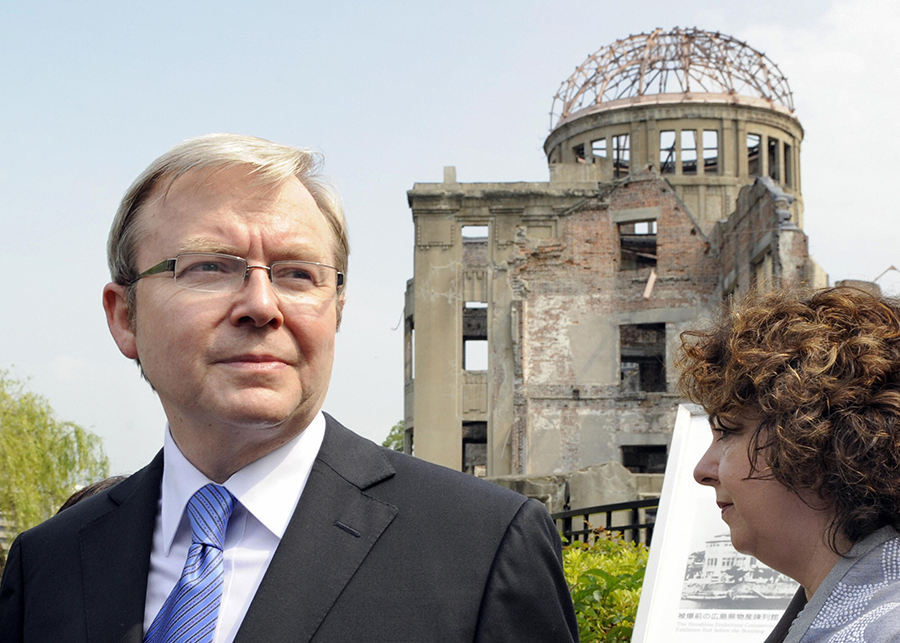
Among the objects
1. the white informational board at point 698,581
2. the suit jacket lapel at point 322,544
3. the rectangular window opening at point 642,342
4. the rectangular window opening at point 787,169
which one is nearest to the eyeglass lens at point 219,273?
the suit jacket lapel at point 322,544

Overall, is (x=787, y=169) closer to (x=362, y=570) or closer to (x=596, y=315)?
(x=596, y=315)

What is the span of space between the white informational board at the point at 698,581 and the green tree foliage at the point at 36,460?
1756cm

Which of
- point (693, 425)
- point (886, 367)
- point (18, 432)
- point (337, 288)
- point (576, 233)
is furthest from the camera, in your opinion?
point (576, 233)

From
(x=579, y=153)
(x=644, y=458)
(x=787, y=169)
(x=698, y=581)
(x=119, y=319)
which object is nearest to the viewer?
(x=119, y=319)

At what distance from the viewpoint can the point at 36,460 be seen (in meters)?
19.4

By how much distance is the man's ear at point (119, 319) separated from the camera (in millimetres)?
2342

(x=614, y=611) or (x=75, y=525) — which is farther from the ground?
(x=75, y=525)

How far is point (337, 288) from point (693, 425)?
2.48 m

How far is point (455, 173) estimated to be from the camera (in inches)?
1072

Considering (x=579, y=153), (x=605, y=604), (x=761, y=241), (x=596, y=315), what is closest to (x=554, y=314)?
(x=596, y=315)

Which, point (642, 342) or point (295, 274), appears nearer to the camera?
point (295, 274)

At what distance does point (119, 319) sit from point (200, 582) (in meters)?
0.77

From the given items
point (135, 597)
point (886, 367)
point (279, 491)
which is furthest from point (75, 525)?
point (886, 367)

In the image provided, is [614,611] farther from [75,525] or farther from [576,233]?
[576,233]
